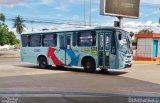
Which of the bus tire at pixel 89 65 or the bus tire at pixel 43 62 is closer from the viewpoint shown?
the bus tire at pixel 89 65

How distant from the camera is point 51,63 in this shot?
907 inches

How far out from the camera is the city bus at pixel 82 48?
19.5 m

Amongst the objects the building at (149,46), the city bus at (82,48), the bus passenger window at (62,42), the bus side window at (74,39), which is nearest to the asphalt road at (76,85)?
the city bus at (82,48)

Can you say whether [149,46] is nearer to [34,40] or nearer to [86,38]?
[34,40]

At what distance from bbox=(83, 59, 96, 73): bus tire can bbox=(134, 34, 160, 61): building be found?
15.9 m

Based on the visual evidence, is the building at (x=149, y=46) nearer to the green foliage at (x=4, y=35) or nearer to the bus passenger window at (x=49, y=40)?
the bus passenger window at (x=49, y=40)

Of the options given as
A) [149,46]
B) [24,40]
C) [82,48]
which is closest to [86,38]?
[82,48]

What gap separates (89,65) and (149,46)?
16.3m

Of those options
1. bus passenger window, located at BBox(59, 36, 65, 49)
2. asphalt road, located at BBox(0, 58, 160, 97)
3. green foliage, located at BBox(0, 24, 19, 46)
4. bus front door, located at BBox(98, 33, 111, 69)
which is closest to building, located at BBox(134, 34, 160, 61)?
bus passenger window, located at BBox(59, 36, 65, 49)

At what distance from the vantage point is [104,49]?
1973 centimetres

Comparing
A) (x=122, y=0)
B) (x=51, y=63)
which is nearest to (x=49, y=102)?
(x=51, y=63)

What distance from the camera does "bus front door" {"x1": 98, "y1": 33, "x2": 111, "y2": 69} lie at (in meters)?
19.6

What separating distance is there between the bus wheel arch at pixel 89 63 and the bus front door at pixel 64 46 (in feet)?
4.34

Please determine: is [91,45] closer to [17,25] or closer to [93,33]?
[93,33]
